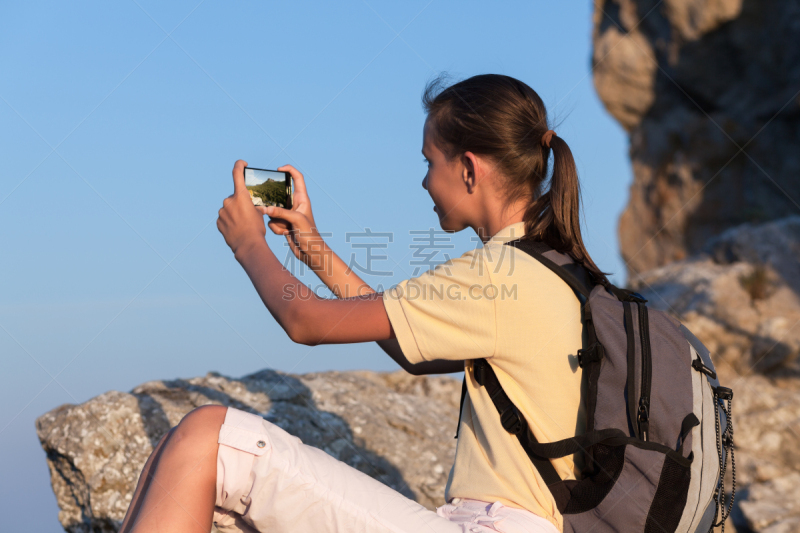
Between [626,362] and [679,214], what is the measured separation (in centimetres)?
1283

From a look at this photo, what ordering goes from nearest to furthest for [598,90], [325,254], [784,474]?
[325,254] → [784,474] → [598,90]

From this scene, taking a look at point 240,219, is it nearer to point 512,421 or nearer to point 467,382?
point 467,382

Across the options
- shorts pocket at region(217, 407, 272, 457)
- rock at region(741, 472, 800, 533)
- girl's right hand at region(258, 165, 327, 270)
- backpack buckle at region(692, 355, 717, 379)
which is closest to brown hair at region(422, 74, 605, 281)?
backpack buckle at region(692, 355, 717, 379)

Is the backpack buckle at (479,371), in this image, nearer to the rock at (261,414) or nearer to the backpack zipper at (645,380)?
the backpack zipper at (645,380)

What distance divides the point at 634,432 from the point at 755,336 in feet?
14.4

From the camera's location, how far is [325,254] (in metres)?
2.35

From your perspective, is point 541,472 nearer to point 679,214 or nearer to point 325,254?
point 325,254

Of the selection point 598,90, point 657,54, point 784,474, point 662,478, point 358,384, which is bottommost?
point 358,384

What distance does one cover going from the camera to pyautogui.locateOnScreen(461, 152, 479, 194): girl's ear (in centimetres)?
195

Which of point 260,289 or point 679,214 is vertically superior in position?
point 679,214

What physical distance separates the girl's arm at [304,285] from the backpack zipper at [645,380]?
627mm

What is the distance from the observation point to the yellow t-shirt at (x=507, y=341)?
5.28 ft

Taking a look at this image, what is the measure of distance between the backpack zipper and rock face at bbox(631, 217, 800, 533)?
7.12 feet

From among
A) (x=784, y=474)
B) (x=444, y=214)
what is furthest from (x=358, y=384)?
(x=784, y=474)
